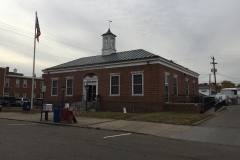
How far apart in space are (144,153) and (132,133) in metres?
4.90

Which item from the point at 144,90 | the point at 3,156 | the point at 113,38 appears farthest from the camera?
the point at 113,38

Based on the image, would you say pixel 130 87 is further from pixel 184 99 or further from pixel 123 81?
pixel 184 99

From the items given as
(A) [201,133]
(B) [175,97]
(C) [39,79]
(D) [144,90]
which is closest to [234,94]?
(B) [175,97]

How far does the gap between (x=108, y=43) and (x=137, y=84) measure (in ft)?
35.1

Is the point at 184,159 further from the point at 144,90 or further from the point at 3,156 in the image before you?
the point at 144,90

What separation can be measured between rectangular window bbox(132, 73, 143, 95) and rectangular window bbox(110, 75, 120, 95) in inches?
81.4

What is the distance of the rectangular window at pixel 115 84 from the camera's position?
27125mm

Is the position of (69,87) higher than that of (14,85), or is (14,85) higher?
(14,85)

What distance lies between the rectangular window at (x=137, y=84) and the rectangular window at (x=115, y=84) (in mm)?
2067

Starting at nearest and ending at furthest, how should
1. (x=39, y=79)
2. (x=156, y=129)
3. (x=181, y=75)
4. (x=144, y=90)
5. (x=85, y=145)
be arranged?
(x=85, y=145) < (x=156, y=129) < (x=144, y=90) < (x=181, y=75) < (x=39, y=79)

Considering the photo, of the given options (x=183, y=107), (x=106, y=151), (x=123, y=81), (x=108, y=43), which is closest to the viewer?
(x=106, y=151)

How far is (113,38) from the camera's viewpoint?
114 ft

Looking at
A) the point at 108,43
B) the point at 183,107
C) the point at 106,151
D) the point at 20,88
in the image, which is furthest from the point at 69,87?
the point at 20,88

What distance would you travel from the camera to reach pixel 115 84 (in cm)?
2744
